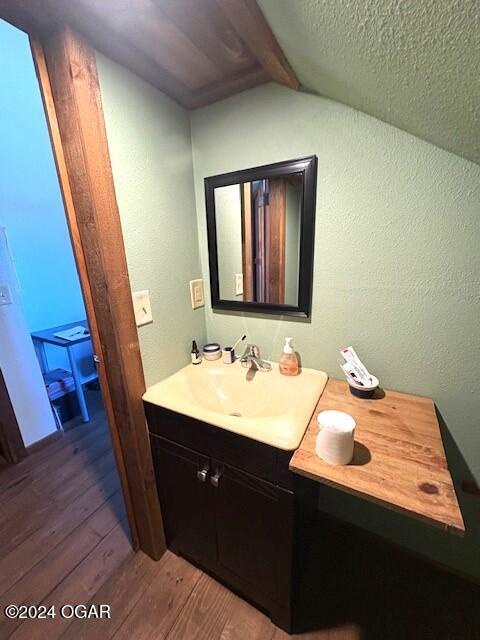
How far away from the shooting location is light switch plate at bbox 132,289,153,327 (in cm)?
97

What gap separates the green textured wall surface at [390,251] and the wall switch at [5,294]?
1.54 m

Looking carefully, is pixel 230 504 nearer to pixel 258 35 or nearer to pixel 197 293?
pixel 197 293

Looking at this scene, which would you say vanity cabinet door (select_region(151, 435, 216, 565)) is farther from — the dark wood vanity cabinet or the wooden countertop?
the wooden countertop

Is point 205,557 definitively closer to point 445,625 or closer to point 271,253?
point 445,625

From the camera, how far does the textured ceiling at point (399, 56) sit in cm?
41

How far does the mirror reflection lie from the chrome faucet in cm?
23

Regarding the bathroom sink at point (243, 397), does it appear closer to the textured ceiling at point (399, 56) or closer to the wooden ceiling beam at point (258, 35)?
the textured ceiling at point (399, 56)

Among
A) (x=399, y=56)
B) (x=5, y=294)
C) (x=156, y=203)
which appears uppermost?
(x=399, y=56)

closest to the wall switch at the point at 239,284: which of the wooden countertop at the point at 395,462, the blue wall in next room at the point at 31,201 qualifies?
the wooden countertop at the point at 395,462

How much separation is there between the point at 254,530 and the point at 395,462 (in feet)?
1.78

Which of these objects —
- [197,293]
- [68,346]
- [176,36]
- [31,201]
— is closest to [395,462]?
[197,293]

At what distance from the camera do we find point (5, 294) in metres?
1.63

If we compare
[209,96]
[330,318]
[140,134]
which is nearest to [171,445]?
[330,318]

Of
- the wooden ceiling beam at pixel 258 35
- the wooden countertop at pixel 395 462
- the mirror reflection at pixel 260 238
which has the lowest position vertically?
the wooden countertop at pixel 395 462
